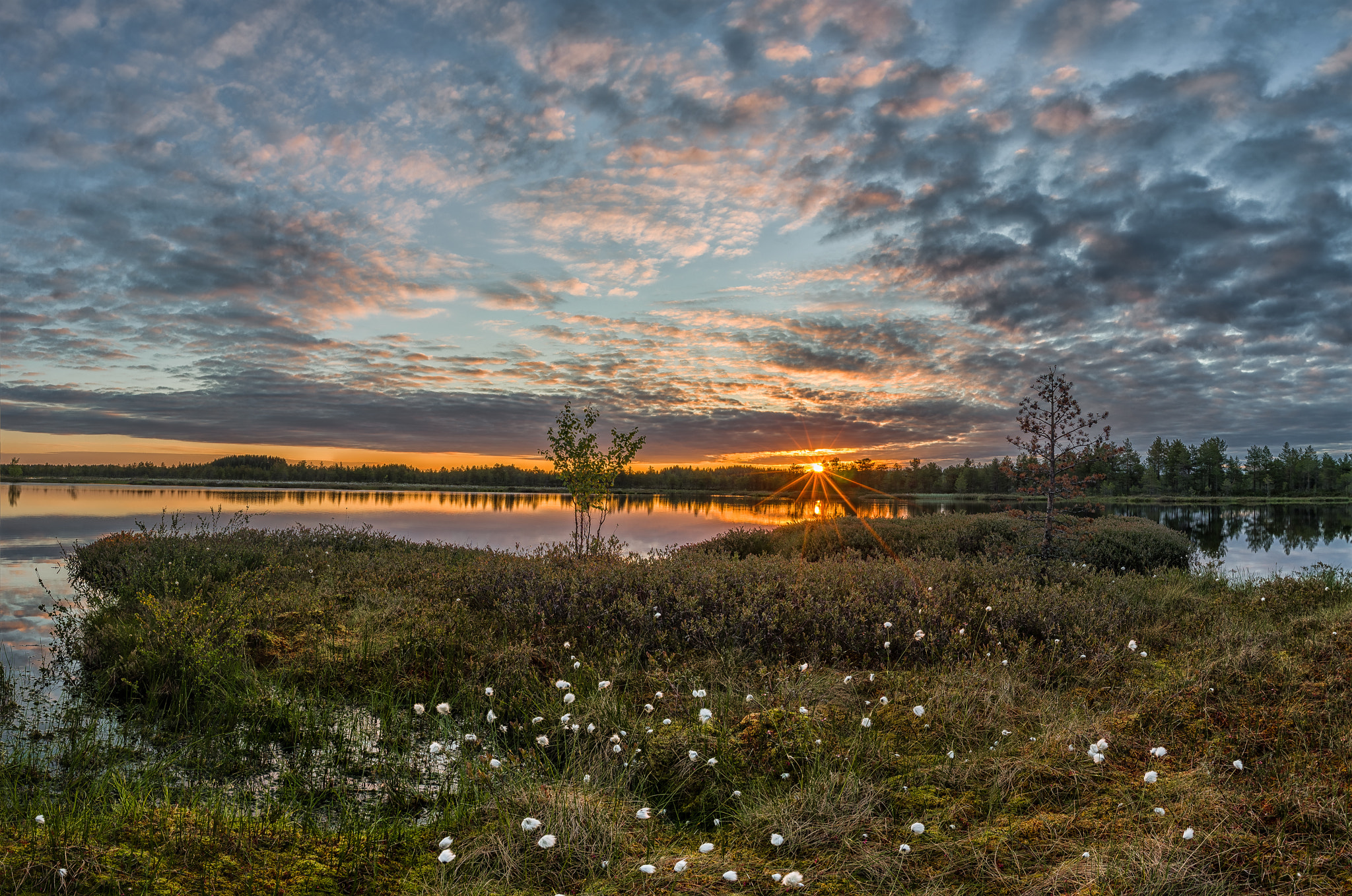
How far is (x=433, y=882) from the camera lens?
327cm

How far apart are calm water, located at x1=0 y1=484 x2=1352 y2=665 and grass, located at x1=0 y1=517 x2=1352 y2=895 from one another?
489 cm

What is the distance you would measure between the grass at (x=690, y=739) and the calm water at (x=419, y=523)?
192 inches

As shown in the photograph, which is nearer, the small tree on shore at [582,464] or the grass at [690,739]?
the grass at [690,739]

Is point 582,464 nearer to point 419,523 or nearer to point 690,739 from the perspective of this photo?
point 690,739

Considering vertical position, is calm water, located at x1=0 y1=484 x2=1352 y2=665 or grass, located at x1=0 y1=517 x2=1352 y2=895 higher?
grass, located at x1=0 y1=517 x2=1352 y2=895

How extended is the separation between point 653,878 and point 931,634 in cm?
571

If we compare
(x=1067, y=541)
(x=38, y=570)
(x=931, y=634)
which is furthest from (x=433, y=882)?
(x=38, y=570)

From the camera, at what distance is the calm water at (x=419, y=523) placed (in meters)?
15.3

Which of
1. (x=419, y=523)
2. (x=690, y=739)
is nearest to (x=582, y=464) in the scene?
(x=690, y=739)

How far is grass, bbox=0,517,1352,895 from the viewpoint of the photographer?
334 centimetres

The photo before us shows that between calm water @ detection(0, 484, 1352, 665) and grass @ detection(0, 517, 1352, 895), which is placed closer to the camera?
grass @ detection(0, 517, 1352, 895)

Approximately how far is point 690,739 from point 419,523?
3489cm

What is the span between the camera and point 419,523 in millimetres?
36188

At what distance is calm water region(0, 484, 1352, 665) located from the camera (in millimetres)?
15336
